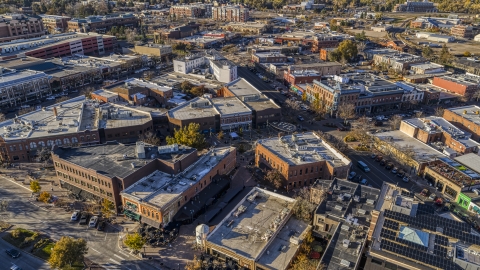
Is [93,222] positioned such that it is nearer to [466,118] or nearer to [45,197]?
[45,197]

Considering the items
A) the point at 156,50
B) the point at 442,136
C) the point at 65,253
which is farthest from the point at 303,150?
the point at 156,50

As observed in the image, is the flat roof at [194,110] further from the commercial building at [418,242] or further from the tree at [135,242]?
the commercial building at [418,242]

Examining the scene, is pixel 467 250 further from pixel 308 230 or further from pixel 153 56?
pixel 153 56

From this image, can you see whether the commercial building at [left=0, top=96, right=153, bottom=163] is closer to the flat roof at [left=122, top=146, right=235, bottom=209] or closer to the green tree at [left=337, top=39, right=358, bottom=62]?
the flat roof at [left=122, top=146, right=235, bottom=209]

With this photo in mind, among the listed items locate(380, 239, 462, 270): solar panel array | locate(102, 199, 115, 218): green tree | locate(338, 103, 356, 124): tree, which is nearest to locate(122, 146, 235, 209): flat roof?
locate(102, 199, 115, 218): green tree

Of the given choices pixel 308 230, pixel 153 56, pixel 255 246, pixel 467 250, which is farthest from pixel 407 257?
pixel 153 56

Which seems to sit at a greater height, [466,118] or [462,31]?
[462,31]
